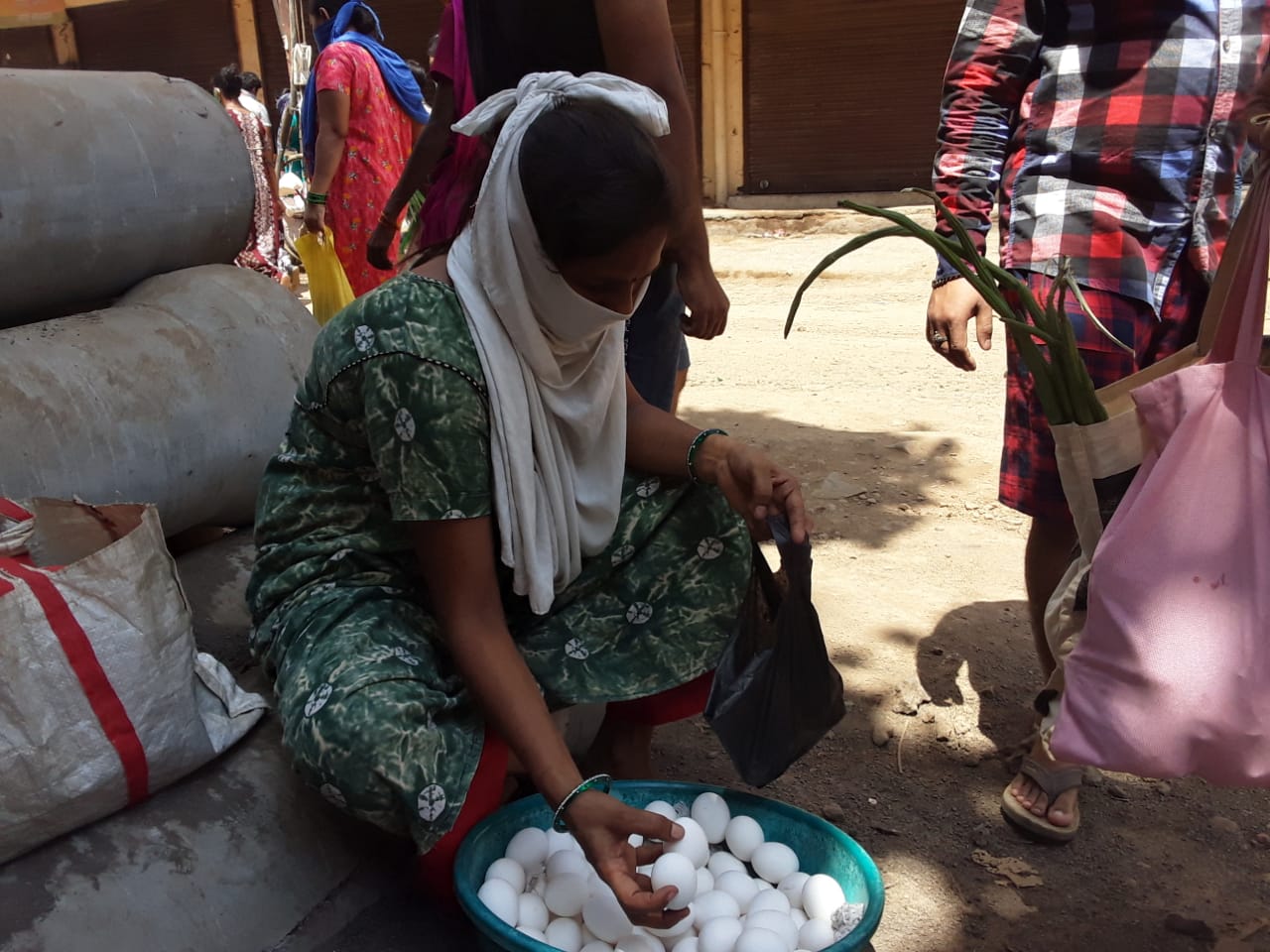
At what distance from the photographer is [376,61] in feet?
14.5

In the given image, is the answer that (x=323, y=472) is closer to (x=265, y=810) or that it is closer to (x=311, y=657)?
(x=311, y=657)

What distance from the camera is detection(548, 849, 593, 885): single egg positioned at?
1763 millimetres

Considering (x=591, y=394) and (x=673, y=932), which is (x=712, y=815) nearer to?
(x=673, y=932)

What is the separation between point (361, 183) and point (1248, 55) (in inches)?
125

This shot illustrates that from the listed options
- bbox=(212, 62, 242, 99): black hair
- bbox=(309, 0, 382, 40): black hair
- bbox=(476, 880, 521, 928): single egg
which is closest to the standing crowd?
bbox=(476, 880, 521, 928): single egg

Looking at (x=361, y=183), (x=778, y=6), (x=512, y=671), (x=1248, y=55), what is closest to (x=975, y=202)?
(x=1248, y=55)

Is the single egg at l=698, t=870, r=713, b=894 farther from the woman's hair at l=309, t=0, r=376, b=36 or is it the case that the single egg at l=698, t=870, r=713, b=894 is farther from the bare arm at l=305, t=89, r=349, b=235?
the woman's hair at l=309, t=0, r=376, b=36

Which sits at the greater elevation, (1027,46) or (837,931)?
(1027,46)

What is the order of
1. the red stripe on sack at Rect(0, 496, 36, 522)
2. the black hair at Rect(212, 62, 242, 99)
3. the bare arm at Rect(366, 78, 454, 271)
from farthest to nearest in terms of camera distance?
the black hair at Rect(212, 62, 242, 99) → the bare arm at Rect(366, 78, 454, 271) → the red stripe on sack at Rect(0, 496, 36, 522)

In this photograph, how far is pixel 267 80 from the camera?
15.2 m

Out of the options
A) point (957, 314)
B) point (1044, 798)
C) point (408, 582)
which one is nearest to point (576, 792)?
point (408, 582)

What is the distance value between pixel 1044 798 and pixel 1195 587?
0.89m

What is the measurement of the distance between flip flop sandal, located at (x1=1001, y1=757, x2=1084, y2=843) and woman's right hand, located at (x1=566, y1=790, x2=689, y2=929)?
3.14 feet

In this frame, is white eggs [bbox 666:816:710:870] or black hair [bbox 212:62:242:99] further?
black hair [bbox 212:62:242:99]
